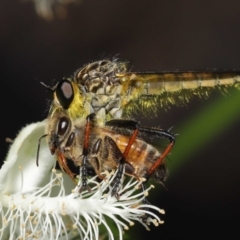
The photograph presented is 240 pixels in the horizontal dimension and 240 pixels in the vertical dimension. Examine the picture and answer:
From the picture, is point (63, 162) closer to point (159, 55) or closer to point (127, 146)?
point (127, 146)

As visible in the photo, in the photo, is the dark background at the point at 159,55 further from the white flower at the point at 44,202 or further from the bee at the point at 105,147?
the bee at the point at 105,147

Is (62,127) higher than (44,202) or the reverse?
higher

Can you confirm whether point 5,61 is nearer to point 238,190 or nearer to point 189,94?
point 238,190

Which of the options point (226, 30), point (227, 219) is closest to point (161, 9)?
point (226, 30)

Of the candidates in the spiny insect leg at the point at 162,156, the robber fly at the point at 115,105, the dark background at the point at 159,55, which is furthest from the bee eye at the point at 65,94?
the dark background at the point at 159,55

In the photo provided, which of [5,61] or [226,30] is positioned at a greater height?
[226,30]

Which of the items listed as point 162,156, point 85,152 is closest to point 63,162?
point 85,152
